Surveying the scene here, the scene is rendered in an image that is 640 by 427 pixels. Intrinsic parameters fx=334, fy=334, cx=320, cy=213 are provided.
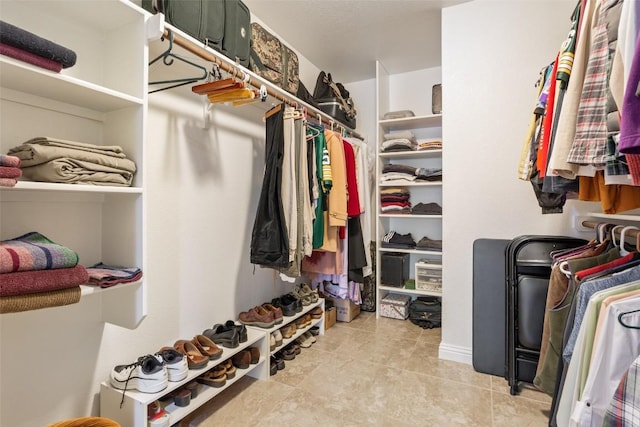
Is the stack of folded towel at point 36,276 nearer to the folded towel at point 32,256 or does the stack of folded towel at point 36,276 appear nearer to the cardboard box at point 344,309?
the folded towel at point 32,256

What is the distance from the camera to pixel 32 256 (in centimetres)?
94

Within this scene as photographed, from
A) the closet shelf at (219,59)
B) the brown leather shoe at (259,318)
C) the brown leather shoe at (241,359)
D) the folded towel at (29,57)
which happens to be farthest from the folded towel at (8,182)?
the brown leather shoe at (259,318)

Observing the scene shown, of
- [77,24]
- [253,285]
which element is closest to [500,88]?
[253,285]

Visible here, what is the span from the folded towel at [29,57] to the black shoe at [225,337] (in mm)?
1372

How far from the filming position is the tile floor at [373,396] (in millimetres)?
1624

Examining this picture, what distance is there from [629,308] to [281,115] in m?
1.70

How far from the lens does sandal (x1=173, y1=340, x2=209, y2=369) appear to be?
157 cm

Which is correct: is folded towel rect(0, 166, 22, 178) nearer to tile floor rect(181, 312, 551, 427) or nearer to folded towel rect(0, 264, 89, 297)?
folded towel rect(0, 264, 89, 297)

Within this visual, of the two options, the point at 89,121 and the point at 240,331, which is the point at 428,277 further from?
the point at 89,121

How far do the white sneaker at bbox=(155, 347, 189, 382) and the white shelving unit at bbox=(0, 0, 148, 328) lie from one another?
0.28m

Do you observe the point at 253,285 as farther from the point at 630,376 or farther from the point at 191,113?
the point at 630,376

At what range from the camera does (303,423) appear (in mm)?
1590

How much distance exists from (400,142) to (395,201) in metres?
0.54

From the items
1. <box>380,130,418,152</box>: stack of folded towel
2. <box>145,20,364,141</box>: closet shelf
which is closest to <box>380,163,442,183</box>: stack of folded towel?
<box>380,130,418,152</box>: stack of folded towel
